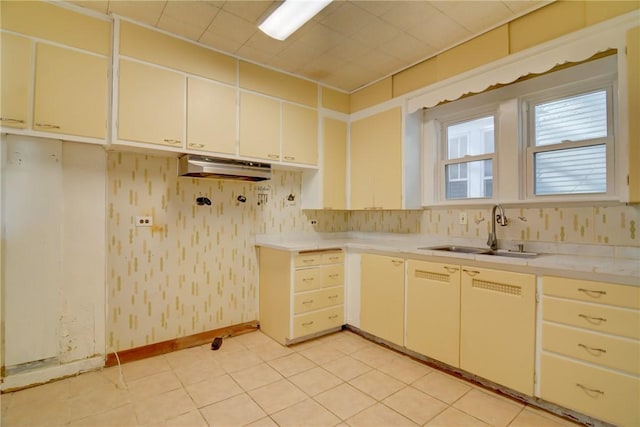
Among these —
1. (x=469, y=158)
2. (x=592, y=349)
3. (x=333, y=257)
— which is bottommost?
(x=592, y=349)

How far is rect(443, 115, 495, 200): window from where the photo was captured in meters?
2.76

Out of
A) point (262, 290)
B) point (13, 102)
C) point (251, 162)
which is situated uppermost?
point (13, 102)

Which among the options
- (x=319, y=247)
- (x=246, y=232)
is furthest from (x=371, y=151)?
(x=246, y=232)

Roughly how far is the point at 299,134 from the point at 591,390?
298cm

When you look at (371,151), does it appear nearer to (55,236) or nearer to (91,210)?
(91,210)

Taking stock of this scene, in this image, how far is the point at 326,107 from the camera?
3.50 metres

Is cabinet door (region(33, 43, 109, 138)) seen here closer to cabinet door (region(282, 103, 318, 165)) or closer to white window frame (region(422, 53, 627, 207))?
cabinet door (region(282, 103, 318, 165))

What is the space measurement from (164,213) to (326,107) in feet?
6.77

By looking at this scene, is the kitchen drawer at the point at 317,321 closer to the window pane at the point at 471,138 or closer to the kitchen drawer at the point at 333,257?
the kitchen drawer at the point at 333,257

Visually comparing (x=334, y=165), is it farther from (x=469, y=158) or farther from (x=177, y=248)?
(x=177, y=248)

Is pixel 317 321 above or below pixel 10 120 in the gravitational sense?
below

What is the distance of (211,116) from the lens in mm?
2670

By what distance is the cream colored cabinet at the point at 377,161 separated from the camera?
3.12 metres

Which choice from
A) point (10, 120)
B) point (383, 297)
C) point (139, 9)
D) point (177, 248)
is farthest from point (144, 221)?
point (383, 297)
